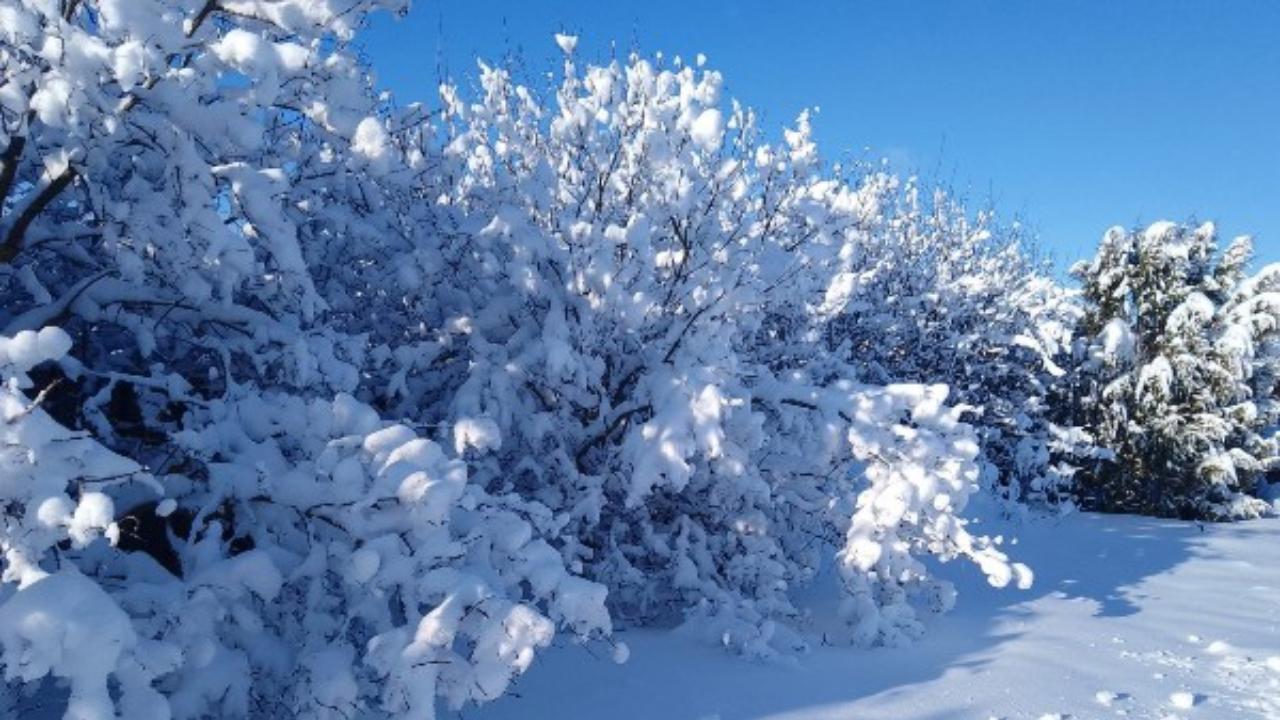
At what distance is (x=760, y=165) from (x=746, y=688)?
409 cm

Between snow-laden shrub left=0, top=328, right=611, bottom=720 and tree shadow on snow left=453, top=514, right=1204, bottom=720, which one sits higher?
snow-laden shrub left=0, top=328, right=611, bottom=720

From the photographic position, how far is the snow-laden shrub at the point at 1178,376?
14711 millimetres

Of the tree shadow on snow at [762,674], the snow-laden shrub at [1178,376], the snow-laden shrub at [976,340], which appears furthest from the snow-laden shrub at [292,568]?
the snow-laden shrub at [1178,376]

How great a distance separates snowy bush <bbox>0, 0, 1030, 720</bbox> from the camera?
2666mm

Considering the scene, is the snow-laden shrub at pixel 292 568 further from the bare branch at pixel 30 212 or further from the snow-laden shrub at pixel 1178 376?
the snow-laden shrub at pixel 1178 376

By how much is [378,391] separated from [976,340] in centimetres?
1173

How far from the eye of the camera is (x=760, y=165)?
6.93m

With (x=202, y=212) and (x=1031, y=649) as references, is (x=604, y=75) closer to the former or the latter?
(x=202, y=212)

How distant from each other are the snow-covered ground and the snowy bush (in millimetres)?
275

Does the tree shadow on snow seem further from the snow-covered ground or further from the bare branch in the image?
the bare branch

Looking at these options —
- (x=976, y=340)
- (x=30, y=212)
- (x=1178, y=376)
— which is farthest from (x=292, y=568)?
(x=1178, y=376)

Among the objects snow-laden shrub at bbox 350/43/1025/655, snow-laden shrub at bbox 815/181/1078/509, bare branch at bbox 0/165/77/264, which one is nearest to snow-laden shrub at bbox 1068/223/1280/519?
snow-laden shrub at bbox 815/181/1078/509

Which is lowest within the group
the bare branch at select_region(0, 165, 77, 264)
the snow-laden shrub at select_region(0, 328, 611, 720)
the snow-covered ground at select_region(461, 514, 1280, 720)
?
the snow-covered ground at select_region(461, 514, 1280, 720)

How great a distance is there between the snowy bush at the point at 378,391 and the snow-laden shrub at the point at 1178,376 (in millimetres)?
10259
